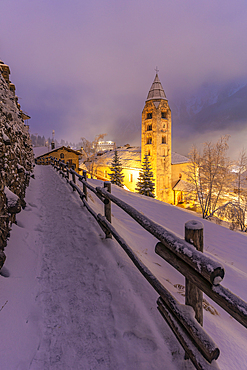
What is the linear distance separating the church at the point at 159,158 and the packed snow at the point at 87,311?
33.4m

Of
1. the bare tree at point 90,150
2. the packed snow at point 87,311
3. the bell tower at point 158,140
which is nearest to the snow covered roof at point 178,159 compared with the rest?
the bell tower at point 158,140

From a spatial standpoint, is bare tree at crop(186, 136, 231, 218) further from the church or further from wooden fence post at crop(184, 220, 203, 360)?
Answer: wooden fence post at crop(184, 220, 203, 360)

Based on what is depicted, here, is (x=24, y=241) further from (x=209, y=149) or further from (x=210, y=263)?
(x=209, y=149)

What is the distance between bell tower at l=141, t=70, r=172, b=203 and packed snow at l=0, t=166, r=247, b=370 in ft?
111

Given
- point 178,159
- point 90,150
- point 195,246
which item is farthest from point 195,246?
point 178,159

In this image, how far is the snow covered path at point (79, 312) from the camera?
1846mm

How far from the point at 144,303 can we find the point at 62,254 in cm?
201

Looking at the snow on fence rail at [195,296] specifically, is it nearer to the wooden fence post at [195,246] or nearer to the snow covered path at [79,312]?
the wooden fence post at [195,246]

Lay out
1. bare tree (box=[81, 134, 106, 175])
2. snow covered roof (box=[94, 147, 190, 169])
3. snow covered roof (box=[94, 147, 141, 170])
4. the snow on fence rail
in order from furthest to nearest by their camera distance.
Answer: snow covered roof (box=[94, 147, 190, 169])
snow covered roof (box=[94, 147, 141, 170])
bare tree (box=[81, 134, 106, 175])
the snow on fence rail

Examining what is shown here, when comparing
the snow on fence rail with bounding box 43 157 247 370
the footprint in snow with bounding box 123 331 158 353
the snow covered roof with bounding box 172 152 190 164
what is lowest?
the footprint in snow with bounding box 123 331 158 353

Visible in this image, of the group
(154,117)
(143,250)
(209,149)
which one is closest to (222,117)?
(154,117)

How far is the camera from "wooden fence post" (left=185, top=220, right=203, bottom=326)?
164cm

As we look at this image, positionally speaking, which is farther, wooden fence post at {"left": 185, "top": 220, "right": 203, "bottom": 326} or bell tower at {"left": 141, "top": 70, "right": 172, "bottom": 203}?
bell tower at {"left": 141, "top": 70, "right": 172, "bottom": 203}

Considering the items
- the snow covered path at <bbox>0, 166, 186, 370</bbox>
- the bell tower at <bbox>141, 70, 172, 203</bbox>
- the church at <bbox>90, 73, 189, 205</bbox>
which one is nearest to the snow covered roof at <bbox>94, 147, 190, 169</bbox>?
the church at <bbox>90, 73, 189, 205</bbox>
